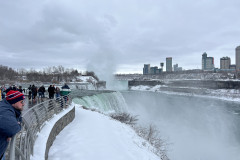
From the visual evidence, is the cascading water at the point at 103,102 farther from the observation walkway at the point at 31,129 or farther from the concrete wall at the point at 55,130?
the concrete wall at the point at 55,130

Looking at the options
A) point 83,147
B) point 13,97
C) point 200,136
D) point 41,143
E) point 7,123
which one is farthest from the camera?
point 200,136

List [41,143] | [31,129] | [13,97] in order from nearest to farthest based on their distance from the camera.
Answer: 1. [13,97]
2. [31,129]
3. [41,143]

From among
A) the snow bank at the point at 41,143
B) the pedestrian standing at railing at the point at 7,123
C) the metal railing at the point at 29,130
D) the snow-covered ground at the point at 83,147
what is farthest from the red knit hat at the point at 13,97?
the snow-covered ground at the point at 83,147

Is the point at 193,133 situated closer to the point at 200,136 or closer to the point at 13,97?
the point at 200,136

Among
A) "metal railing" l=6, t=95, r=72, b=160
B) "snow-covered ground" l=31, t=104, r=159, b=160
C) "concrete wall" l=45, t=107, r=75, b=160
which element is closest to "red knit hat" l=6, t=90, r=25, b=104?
"metal railing" l=6, t=95, r=72, b=160

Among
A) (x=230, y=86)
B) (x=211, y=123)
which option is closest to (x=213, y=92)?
(x=230, y=86)

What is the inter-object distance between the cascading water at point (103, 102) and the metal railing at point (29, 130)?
1102 centimetres

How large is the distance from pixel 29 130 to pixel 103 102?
946 inches

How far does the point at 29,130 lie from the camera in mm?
4555

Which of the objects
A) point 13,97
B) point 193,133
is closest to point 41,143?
point 13,97

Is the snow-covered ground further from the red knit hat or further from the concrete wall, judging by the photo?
the red knit hat

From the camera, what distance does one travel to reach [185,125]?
30844 millimetres

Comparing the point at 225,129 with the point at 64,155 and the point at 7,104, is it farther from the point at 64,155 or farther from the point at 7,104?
the point at 7,104

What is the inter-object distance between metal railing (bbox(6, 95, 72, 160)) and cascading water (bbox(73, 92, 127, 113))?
11018mm
